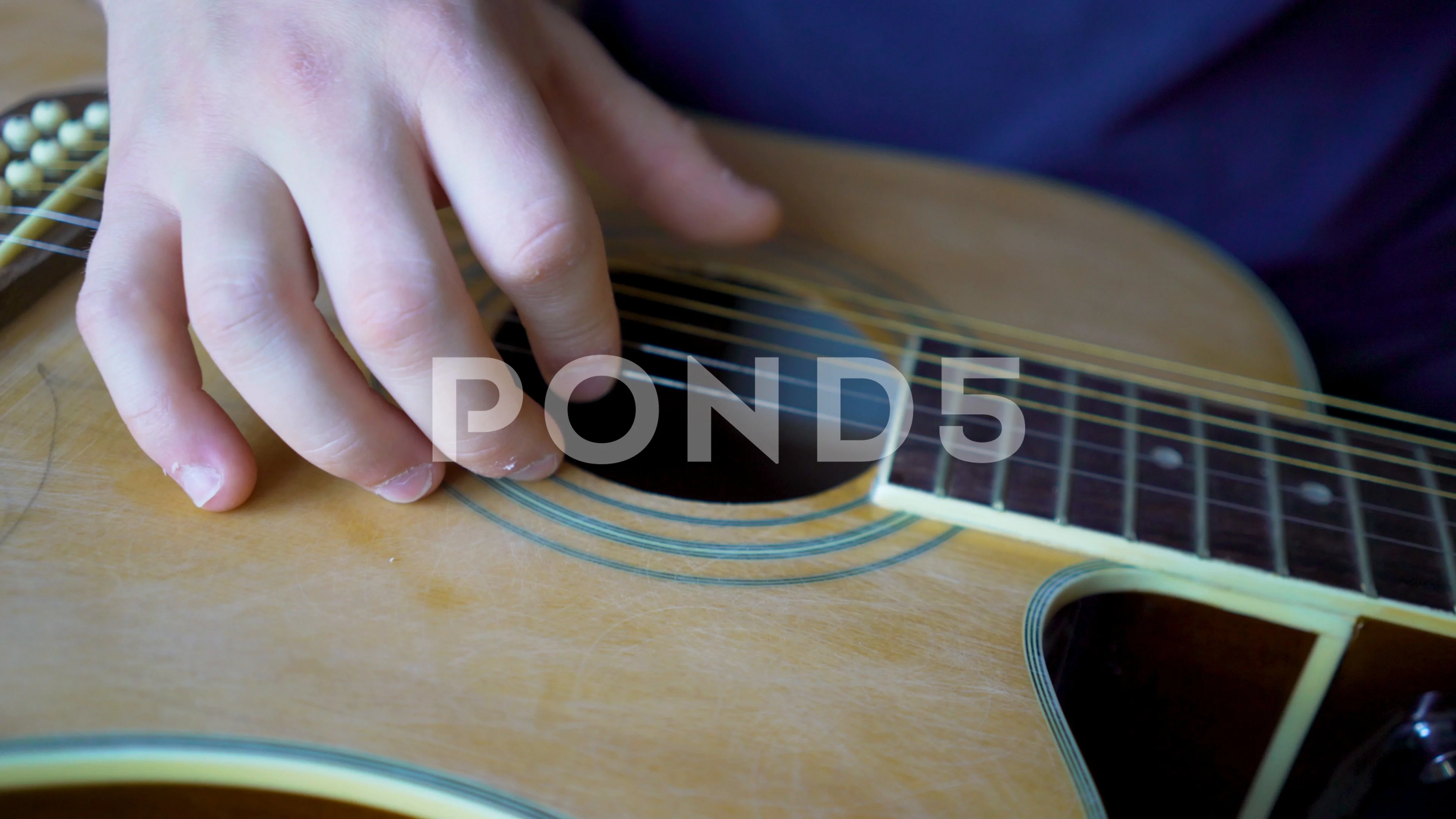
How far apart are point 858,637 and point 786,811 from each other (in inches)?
4.1

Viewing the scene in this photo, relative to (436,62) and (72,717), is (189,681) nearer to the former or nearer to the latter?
(72,717)

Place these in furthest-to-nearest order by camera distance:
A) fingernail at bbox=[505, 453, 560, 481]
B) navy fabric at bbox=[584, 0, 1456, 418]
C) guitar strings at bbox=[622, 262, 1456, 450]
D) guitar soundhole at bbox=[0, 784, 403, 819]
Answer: navy fabric at bbox=[584, 0, 1456, 418], guitar strings at bbox=[622, 262, 1456, 450], fingernail at bbox=[505, 453, 560, 481], guitar soundhole at bbox=[0, 784, 403, 819]

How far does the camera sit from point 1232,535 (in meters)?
0.55

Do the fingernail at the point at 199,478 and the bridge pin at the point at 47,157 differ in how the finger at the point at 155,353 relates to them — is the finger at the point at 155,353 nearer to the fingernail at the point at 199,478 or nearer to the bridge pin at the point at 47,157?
the fingernail at the point at 199,478

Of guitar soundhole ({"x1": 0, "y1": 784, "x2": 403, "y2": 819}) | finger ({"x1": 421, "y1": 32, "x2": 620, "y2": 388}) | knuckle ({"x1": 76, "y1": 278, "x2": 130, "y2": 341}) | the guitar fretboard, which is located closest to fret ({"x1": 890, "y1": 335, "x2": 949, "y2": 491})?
the guitar fretboard

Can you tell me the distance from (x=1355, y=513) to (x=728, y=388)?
0.42 metres

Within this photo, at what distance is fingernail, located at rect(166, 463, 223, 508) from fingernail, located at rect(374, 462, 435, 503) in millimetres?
79

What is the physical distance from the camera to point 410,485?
0.50m

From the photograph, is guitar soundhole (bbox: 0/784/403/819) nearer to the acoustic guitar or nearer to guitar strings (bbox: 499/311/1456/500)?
the acoustic guitar

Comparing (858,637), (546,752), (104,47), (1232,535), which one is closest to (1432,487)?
(1232,535)

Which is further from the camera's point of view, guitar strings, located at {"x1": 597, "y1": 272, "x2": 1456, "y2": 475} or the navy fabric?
the navy fabric

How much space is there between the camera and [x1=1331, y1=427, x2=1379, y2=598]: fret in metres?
0.53

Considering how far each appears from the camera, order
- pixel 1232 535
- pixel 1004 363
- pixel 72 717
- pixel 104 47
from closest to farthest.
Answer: pixel 72 717 < pixel 1232 535 < pixel 1004 363 < pixel 104 47

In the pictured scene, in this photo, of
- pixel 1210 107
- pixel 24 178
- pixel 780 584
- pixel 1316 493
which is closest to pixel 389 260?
pixel 780 584
